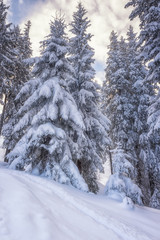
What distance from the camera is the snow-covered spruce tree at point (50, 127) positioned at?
729cm

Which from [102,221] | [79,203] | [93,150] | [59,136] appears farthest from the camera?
[93,150]

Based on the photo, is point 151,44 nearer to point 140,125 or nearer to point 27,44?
point 140,125

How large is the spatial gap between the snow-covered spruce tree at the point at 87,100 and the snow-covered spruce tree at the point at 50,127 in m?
1.63

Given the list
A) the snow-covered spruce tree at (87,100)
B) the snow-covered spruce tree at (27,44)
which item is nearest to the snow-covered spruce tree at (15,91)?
the snow-covered spruce tree at (27,44)

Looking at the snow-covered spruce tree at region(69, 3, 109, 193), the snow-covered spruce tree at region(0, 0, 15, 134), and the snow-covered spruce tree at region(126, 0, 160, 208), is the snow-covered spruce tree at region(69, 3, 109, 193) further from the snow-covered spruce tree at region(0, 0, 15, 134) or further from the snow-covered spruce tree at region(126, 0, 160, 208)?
the snow-covered spruce tree at region(0, 0, 15, 134)

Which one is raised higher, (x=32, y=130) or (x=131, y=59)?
(x=131, y=59)

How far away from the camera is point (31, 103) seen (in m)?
8.61

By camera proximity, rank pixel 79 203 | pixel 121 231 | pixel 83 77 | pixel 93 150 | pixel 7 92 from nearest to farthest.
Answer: pixel 121 231 < pixel 79 203 < pixel 93 150 < pixel 83 77 < pixel 7 92

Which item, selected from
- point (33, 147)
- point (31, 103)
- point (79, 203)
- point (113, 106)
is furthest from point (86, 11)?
point (79, 203)

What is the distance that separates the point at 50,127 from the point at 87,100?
16.5 feet

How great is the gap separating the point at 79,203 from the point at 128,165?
4.81 m

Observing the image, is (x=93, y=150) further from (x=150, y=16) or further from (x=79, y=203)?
(x=150, y=16)

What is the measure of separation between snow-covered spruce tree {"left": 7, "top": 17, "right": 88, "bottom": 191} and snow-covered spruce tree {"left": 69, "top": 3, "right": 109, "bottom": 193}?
Result: 1.63 meters

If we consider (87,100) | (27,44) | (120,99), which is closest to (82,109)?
(87,100)
